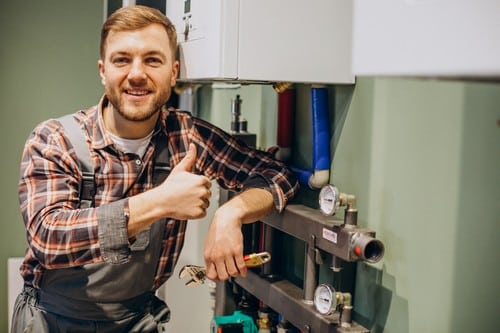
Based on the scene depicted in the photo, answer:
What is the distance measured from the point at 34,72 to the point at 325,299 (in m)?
2.00

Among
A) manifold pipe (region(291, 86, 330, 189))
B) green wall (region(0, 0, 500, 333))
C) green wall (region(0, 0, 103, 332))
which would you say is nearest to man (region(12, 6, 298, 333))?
manifold pipe (region(291, 86, 330, 189))

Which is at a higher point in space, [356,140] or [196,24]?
[196,24]

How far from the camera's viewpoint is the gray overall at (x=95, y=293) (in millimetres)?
1572

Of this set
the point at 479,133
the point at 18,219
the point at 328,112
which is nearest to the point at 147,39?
the point at 328,112

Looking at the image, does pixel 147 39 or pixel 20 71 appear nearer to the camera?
pixel 147 39

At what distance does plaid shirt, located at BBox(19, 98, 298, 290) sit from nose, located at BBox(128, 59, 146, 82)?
0.17m

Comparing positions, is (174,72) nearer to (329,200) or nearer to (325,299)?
(329,200)

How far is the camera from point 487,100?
104 centimetres

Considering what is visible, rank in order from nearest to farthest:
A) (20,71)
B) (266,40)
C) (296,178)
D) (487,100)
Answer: (487,100), (266,40), (296,178), (20,71)

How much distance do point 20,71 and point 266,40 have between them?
1.83m

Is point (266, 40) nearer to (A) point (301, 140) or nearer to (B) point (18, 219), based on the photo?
(A) point (301, 140)

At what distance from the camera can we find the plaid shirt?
1.33 metres

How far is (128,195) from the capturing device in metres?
1.59

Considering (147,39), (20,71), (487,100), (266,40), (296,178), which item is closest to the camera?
(487,100)
